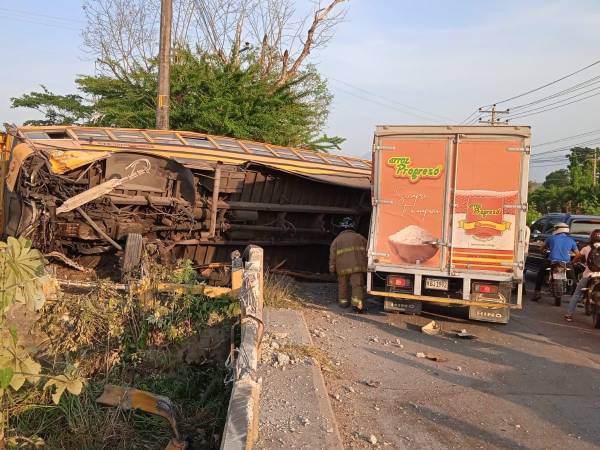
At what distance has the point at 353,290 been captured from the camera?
8953mm

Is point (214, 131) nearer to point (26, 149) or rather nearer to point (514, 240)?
point (26, 149)

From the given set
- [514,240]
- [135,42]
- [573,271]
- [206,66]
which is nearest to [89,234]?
[514,240]

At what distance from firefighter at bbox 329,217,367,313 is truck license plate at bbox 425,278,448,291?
1.10 metres

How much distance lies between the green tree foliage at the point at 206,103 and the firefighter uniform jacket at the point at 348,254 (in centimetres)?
918

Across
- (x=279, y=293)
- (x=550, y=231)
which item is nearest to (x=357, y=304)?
(x=279, y=293)

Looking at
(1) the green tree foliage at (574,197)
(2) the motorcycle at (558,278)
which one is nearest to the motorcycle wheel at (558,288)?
(2) the motorcycle at (558,278)

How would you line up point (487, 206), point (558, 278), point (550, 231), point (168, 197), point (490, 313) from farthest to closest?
point (550, 231), point (558, 278), point (168, 197), point (490, 313), point (487, 206)

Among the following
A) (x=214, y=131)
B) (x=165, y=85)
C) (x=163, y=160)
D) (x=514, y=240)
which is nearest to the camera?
(x=514, y=240)

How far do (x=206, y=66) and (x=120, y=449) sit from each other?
1505 cm

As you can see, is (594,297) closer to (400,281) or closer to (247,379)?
(400,281)

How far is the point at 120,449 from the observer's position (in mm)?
4562

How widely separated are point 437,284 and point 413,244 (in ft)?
2.20

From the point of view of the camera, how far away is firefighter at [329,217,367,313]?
891 cm

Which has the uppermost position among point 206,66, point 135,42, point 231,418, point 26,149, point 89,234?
point 135,42
